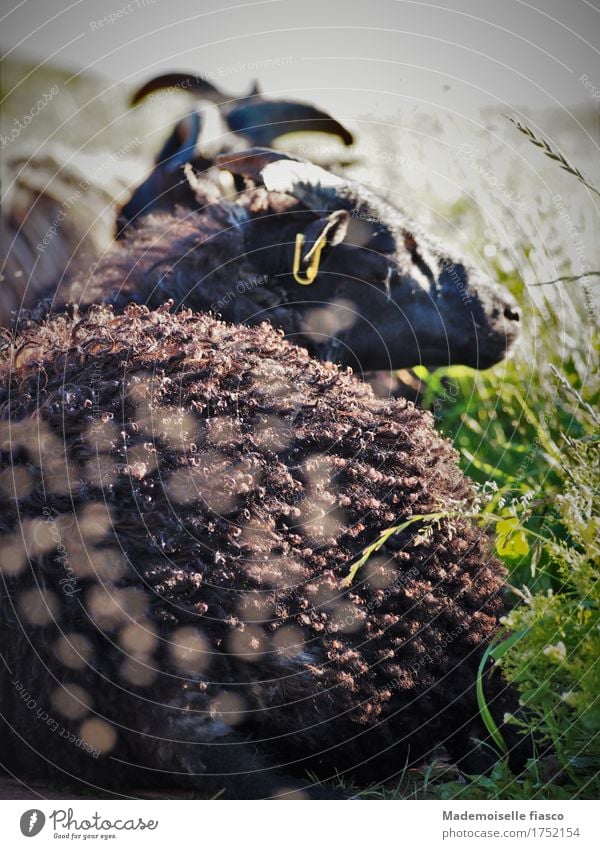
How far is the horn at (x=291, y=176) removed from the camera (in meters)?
3.35

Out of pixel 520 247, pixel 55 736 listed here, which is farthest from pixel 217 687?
pixel 520 247

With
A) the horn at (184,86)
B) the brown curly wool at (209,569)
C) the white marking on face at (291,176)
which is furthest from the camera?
the white marking on face at (291,176)

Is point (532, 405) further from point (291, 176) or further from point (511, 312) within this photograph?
point (291, 176)

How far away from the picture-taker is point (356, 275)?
11.4 feet

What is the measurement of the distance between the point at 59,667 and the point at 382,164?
8.38 ft

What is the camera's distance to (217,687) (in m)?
2.29

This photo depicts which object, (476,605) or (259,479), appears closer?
(259,479)

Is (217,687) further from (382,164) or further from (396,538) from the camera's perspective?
(382,164)
